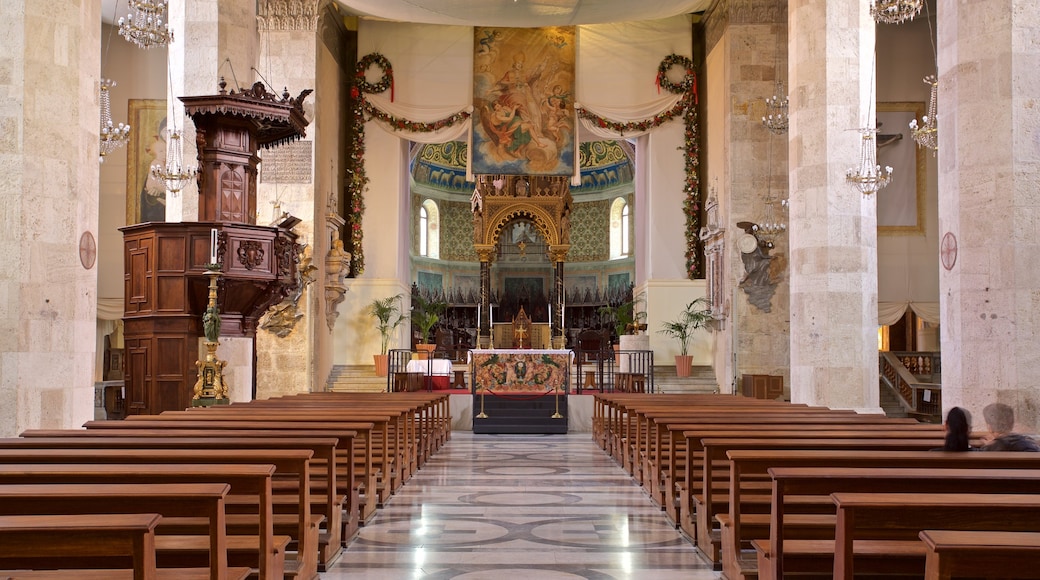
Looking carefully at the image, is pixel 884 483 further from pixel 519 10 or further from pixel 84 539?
pixel 519 10

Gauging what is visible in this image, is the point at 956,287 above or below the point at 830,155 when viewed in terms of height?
below

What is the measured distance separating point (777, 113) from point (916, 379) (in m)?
5.67

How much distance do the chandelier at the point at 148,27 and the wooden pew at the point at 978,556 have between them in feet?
39.7

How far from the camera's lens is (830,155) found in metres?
13.0

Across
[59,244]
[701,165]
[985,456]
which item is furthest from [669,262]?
[985,456]

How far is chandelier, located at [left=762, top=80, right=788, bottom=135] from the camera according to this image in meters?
17.4

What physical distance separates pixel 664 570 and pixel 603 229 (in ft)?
90.2

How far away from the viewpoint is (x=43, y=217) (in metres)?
7.85

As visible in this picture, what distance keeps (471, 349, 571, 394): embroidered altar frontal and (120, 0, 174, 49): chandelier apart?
22.5 feet

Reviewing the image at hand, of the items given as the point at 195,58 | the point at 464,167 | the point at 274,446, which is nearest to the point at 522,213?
the point at 464,167

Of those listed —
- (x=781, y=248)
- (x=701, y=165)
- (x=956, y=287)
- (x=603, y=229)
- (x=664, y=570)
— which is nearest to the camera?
(x=664, y=570)

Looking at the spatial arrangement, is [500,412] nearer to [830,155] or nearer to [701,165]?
[830,155]

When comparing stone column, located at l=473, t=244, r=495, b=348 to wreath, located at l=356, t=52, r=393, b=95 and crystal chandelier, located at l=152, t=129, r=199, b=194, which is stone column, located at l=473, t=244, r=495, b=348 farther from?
crystal chandelier, located at l=152, t=129, r=199, b=194

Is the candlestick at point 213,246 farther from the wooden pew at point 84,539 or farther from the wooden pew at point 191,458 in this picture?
the wooden pew at point 84,539
